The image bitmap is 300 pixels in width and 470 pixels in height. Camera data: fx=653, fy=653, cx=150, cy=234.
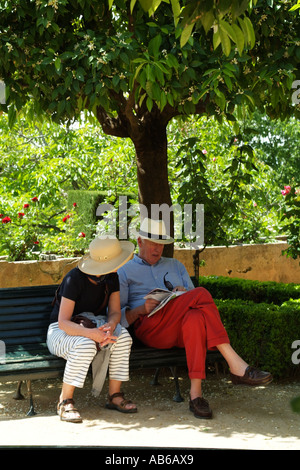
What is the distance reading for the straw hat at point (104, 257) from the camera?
4.53 meters

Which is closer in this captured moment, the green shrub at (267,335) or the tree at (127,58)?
A: the tree at (127,58)

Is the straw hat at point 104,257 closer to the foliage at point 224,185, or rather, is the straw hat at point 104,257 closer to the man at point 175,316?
the man at point 175,316

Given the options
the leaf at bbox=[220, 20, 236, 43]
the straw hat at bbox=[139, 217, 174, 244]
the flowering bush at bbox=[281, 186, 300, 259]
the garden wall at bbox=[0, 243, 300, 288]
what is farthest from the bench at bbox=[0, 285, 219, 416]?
the leaf at bbox=[220, 20, 236, 43]

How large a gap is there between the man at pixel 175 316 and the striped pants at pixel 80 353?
0.29 m

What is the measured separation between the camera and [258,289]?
22.4 ft

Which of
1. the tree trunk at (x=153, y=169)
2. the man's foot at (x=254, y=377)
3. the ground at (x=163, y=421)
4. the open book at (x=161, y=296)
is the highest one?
the tree trunk at (x=153, y=169)

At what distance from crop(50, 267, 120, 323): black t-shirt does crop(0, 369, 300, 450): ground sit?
687mm

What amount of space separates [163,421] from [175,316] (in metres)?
0.73

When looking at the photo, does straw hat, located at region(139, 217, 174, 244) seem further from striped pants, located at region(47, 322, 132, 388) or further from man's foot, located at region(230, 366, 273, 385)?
man's foot, located at region(230, 366, 273, 385)

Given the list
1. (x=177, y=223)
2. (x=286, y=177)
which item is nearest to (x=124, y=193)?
(x=177, y=223)

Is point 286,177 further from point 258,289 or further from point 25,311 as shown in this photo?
point 25,311

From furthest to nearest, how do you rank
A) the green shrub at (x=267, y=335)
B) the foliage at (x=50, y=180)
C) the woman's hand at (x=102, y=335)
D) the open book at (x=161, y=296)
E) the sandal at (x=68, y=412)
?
1. the foliage at (x=50, y=180)
2. the green shrub at (x=267, y=335)
3. the open book at (x=161, y=296)
4. the woman's hand at (x=102, y=335)
5. the sandal at (x=68, y=412)

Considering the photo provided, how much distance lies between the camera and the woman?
13.9 feet

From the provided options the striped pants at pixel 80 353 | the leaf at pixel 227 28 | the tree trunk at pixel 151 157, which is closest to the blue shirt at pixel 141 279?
the striped pants at pixel 80 353
